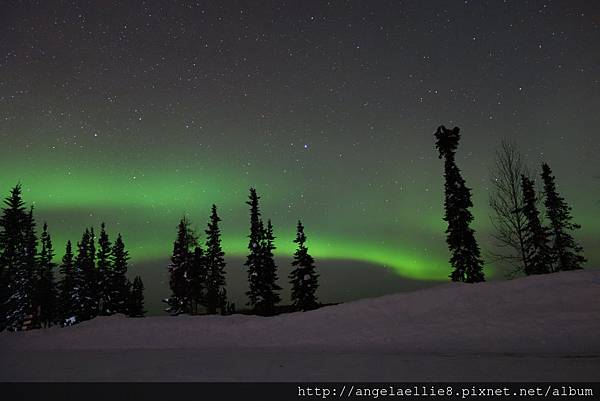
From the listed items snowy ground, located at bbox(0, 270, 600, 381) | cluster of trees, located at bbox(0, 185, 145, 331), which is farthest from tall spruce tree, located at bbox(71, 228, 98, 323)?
snowy ground, located at bbox(0, 270, 600, 381)

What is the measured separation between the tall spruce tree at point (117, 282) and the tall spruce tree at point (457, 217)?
47.8 meters

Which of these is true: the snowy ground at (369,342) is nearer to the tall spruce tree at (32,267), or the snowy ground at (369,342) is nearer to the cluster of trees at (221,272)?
the cluster of trees at (221,272)

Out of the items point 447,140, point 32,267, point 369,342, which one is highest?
point 447,140

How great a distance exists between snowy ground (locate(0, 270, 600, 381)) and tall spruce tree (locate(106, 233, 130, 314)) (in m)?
44.2

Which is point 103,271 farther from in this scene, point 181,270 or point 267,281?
point 267,281

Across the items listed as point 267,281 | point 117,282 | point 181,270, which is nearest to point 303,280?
point 267,281

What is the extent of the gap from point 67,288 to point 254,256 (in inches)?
1524

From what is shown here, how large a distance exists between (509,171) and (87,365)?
26.4m

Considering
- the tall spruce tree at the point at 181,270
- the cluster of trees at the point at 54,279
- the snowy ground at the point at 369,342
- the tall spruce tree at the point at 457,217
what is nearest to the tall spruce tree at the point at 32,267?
the cluster of trees at the point at 54,279

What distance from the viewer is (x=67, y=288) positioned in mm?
64250

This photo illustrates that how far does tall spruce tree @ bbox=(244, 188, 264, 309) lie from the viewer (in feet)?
153

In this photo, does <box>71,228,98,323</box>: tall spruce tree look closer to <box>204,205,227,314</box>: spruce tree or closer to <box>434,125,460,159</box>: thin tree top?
<box>204,205,227,314</box>: spruce tree

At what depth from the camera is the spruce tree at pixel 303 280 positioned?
4466 cm
